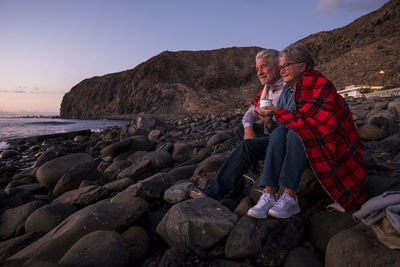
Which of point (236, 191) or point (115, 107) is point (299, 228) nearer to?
point (236, 191)

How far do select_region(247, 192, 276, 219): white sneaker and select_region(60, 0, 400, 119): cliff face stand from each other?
25597 mm

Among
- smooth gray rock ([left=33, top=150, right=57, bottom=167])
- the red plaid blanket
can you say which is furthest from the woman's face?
smooth gray rock ([left=33, top=150, right=57, bottom=167])

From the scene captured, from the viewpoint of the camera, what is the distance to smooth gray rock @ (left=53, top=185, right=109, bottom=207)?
11.4 feet

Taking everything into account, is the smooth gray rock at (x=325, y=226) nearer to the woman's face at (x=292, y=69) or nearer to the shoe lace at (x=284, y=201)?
the shoe lace at (x=284, y=201)

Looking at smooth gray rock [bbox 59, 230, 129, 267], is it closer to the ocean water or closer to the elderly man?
the elderly man

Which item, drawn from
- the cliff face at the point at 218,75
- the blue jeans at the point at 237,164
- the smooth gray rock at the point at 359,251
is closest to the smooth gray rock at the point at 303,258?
the smooth gray rock at the point at 359,251

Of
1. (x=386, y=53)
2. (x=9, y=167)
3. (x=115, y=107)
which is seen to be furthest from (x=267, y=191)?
(x=115, y=107)

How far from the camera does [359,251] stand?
1446 mm

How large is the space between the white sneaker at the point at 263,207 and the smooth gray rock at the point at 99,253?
104 centimetres

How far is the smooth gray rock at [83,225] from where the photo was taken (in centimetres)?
216

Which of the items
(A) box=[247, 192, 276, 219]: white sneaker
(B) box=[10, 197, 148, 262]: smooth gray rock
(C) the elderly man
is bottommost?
(B) box=[10, 197, 148, 262]: smooth gray rock

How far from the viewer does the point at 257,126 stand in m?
2.99

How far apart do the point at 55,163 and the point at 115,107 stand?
5934 cm

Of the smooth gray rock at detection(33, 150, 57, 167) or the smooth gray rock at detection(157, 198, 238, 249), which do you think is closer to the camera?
the smooth gray rock at detection(157, 198, 238, 249)
